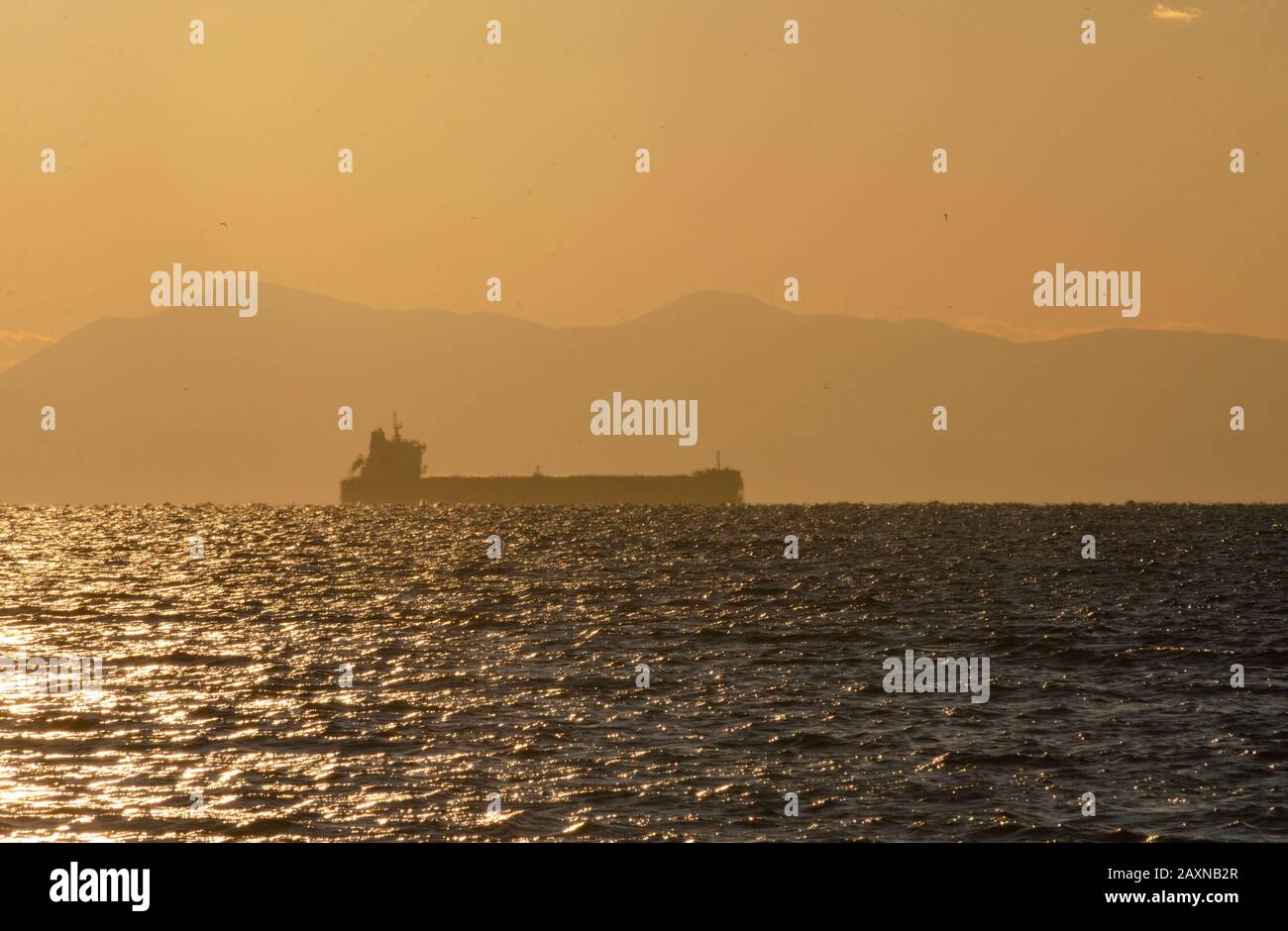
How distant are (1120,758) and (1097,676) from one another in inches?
440

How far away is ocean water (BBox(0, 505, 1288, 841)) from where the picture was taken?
21.1 m

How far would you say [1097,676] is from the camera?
3603 centimetres

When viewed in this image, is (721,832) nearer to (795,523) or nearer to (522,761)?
(522,761)

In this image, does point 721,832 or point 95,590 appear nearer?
point 721,832

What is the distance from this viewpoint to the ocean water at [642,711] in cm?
2106

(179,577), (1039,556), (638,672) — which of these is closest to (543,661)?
(638,672)

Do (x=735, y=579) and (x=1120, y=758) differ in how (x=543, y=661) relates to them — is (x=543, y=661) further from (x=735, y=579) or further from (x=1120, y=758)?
(x=735, y=579)

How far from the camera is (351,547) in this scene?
9875cm

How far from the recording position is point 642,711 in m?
29.6

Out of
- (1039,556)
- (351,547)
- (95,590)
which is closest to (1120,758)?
(95,590)
